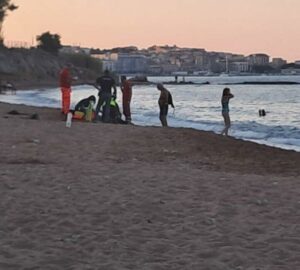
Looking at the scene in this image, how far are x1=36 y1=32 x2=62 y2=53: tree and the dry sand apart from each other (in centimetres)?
12618

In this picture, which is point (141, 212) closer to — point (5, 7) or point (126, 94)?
point (126, 94)

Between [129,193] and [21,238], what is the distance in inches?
87.6

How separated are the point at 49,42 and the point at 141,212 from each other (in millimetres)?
134709

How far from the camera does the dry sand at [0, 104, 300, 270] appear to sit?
20.0ft

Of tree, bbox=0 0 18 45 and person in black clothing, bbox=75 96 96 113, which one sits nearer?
person in black clothing, bbox=75 96 96 113

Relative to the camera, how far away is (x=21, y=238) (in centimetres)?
667

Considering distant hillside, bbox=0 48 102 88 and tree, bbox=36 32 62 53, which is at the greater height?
tree, bbox=36 32 62 53

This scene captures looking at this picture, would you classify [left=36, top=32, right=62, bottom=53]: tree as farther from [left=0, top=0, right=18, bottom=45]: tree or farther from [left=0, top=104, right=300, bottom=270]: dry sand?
[left=0, top=104, right=300, bottom=270]: dry sand

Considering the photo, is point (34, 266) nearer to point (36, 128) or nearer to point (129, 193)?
point (129, 193)

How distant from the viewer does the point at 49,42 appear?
139875mm

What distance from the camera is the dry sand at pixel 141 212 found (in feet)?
20.0

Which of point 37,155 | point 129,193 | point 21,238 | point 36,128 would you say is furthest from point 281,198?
point 36,128

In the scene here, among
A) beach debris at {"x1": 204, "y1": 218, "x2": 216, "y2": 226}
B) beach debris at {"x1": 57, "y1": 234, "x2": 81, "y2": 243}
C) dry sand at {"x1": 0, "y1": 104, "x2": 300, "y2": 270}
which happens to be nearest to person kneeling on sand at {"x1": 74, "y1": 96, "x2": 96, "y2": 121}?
dry sand at {"x1": 0, "y1": 104, "x2": 300, "y2": 270}

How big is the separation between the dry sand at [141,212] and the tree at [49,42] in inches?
4968
